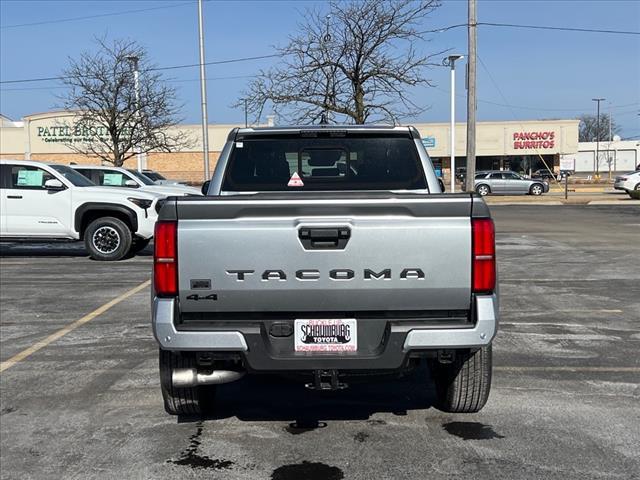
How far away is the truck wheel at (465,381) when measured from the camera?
13.6ft

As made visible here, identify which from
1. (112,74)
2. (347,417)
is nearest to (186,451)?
(347,417)

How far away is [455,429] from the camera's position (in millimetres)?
4301

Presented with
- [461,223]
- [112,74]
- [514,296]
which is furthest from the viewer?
[112,74]

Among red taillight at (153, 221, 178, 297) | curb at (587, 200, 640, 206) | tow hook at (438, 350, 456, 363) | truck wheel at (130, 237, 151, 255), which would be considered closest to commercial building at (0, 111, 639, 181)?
curb at (587, 200, 640, 206)

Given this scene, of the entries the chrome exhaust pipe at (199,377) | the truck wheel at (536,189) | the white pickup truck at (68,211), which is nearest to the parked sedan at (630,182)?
the truck wheel at (536,189)

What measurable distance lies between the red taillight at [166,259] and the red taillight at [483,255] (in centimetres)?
163

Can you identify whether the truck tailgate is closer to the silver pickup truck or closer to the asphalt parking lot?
the silver pickup truck

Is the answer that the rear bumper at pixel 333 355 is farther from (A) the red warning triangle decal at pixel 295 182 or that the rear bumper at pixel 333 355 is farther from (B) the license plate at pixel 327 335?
(A) the red warning triangle decal at pixel 295 182

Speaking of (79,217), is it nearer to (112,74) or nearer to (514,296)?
(514,296)

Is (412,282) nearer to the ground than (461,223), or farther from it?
nearer to the ground

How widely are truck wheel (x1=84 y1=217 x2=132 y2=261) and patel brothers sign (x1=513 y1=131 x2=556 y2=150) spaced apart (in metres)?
50.4

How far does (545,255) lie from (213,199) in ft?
34.0

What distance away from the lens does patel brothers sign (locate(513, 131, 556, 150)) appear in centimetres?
5719

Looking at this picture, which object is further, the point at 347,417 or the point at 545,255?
the point at 545,255
